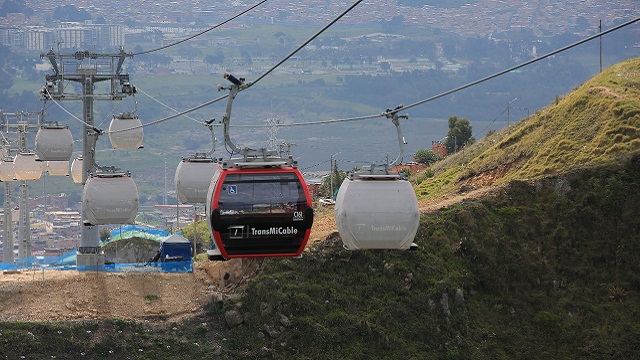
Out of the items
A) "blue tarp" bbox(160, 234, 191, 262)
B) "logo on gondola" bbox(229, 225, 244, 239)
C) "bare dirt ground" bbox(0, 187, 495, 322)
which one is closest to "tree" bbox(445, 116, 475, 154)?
"blue tarp" bbox(160, 234, 191, 262)

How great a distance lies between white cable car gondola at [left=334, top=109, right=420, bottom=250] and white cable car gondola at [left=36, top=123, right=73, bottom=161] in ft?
79.4

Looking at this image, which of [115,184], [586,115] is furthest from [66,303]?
[586,115]

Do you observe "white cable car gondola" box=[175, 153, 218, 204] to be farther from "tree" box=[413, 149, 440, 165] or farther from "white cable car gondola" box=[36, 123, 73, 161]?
"tree" box=[413, 149, 440, 165]

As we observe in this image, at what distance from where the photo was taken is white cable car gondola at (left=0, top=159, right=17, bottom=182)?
5263 centimetres

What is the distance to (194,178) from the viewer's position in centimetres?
3416

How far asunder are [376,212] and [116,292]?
63.9ft

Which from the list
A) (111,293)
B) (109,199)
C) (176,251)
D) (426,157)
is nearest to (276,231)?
(109,199)

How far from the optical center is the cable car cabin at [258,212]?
22.9 meters

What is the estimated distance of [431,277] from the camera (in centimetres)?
4116

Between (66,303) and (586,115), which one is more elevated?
(586,115)

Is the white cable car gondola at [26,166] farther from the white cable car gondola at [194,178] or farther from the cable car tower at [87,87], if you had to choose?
the white cable car gondola at [194,178]

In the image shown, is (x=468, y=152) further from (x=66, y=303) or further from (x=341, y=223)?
(x=341, y=223)

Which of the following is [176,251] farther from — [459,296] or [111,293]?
[459,296]

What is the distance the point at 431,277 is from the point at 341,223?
19.5 meters
